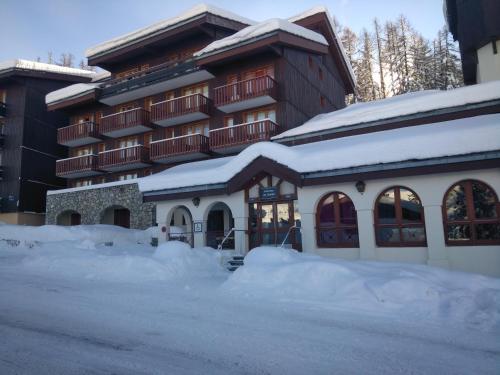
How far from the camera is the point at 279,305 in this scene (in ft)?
21.7

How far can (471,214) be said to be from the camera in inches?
395

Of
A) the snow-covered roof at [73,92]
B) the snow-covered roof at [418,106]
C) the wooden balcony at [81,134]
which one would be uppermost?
the snow-covered roof at [73,92]

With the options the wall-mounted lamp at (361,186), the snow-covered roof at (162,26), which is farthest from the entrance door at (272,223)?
the snow-covered roof at (162,26)

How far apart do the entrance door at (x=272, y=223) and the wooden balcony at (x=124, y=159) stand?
40.3 feet

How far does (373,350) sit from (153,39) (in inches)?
970

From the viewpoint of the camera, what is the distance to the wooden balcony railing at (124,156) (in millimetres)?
23422

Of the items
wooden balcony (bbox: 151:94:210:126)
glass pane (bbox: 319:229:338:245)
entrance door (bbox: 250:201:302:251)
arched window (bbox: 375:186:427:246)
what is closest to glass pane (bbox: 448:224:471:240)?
arched window (bbox: 375:186:427:246)

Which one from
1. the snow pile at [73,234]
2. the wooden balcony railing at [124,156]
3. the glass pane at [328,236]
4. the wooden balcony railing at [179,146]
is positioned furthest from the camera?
the wooden balcony railing at [124,156]

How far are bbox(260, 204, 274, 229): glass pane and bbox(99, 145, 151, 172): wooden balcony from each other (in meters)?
12.5

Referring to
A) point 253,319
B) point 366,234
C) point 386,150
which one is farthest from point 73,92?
point 253,319

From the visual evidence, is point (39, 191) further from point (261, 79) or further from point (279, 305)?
point (279, 305)

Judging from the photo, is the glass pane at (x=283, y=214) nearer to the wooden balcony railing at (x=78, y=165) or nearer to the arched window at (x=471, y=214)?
the arched window at (x=471, y=214)

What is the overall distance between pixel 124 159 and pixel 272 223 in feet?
46.7

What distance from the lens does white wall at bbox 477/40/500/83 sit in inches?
649
